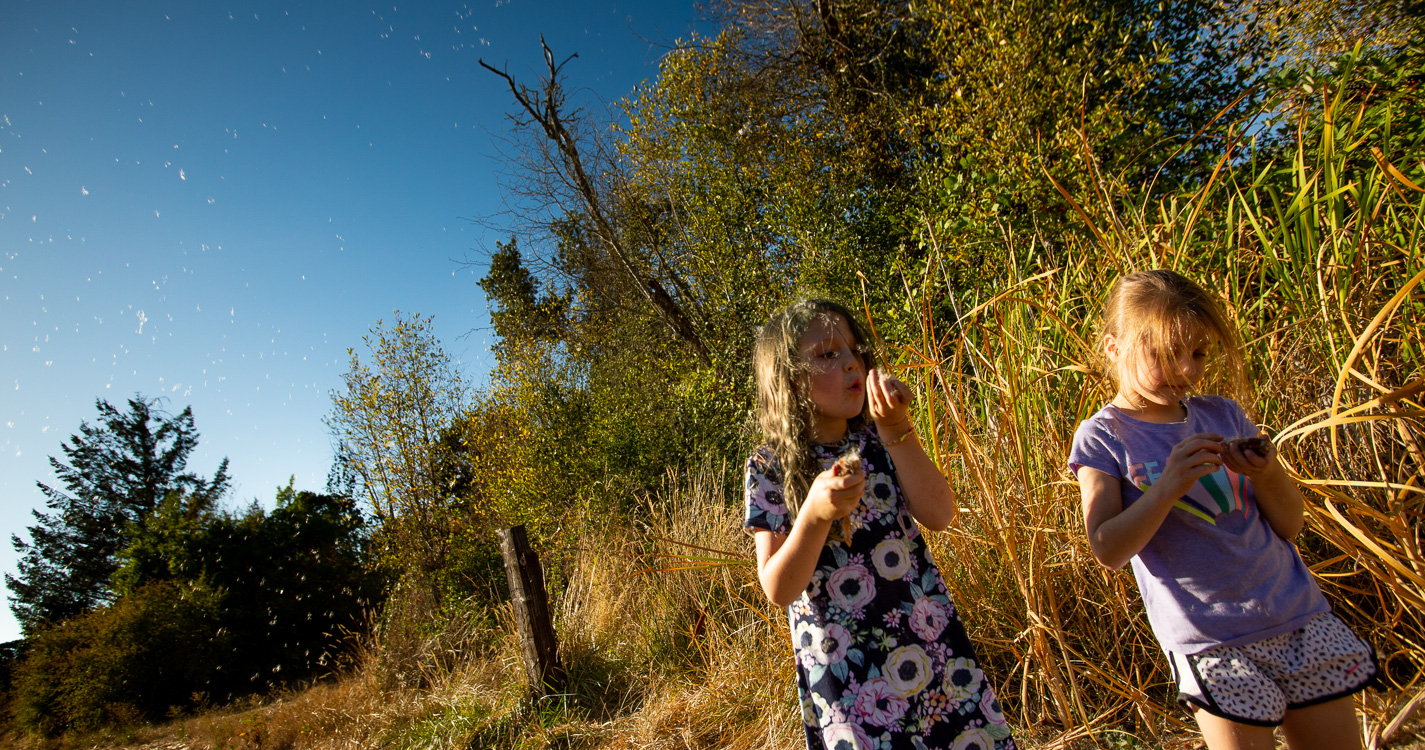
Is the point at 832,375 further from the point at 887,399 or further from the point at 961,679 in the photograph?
the point at 961,679

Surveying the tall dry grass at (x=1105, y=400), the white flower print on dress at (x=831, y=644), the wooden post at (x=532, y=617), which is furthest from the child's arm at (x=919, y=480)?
the wooden post at (x=532, y=617)

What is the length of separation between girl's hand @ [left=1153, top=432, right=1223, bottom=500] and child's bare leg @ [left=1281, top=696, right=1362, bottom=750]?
15.9 inches

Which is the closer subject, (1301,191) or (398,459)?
(1301,191)

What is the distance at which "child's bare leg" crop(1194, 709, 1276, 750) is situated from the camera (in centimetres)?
90

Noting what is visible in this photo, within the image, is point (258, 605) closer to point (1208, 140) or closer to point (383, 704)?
point (383, 704)

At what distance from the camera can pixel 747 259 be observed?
20.7 ft

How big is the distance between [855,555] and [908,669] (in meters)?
0.20

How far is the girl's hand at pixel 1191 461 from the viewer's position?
0.85 m

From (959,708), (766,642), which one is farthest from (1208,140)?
(959,708)

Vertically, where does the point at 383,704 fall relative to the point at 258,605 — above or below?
below

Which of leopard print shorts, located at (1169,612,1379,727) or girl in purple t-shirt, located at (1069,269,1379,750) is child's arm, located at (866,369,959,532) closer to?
girl in purple t-shirt, located at (1069,269,1379,750)

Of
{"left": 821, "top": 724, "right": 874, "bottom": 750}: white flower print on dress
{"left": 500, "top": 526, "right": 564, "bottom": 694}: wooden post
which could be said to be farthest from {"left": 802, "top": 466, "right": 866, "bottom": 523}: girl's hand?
{"left": 500, "top": 526, "right": 564, "bottom": 694}: wooden post

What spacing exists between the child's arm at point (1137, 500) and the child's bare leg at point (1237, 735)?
0.86ft

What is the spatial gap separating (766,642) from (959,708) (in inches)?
64.1
